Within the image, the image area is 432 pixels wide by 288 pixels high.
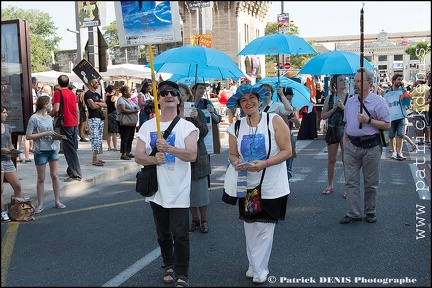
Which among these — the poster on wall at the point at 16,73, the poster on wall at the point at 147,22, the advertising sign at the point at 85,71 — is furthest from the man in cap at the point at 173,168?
the advertising sign at the point at 85,71

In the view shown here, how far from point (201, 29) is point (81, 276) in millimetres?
17799

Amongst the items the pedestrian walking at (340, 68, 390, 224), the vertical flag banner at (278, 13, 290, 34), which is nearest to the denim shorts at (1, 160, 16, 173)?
the pedestrian walking at (340, 68, 390, 224)

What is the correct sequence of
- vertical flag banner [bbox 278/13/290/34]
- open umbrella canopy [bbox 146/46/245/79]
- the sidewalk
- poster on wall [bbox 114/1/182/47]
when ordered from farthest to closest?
vertical flag banner [bbox 278/13/290/34] < the sidewalk < open umbrella canopy [bbox 146/46/245/79] < poster on wall [bbox 114/1/182/47]

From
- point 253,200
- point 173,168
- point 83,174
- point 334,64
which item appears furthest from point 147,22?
point 83,174

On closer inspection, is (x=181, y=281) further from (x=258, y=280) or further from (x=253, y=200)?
(x=253, y=200)

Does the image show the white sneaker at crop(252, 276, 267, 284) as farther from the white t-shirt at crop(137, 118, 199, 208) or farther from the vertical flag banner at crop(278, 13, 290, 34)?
the vertical flag banner at crop(278, 13, 290, 34)

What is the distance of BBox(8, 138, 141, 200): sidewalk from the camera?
27.5 ft

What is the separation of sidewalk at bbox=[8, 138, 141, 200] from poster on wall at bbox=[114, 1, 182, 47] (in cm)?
474

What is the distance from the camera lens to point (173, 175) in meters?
4.16

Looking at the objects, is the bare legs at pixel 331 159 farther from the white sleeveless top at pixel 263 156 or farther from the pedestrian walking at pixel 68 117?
the pedestrian walking at pixel 68 117

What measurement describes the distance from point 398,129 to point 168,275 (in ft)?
27.6

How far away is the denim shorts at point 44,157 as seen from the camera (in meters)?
7.10

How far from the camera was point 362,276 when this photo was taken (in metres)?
4.47

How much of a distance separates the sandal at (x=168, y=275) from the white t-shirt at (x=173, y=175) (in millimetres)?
660
